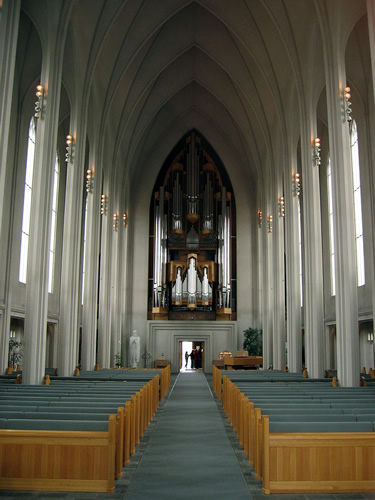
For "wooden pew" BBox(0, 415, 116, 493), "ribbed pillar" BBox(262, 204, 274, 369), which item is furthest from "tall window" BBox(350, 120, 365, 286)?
"wooden pew" BBox(0, 415, 116, 493)

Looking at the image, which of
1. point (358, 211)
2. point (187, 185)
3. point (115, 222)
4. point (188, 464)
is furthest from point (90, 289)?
point (188, 464)

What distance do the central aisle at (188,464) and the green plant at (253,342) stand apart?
16780 mm

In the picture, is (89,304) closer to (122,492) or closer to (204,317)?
(204,317)

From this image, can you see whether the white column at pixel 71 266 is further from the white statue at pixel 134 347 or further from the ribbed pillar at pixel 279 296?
the white statue at pixel 134 347

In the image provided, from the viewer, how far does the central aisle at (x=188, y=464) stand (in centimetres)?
584

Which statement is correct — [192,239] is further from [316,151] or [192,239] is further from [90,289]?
[316,151]

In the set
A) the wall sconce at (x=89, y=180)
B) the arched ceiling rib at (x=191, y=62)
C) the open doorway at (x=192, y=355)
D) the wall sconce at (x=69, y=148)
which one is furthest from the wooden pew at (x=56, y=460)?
the open doorway at (x=192, y=355)

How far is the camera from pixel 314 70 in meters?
18.4

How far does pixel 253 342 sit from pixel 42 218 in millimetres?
17406

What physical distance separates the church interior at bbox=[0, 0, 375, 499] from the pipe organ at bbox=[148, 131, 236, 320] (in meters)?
0.12

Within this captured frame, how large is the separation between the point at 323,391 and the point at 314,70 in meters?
12.4

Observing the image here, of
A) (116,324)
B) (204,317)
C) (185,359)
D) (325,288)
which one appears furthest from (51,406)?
(185,359)

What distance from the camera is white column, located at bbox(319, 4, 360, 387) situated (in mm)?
13422

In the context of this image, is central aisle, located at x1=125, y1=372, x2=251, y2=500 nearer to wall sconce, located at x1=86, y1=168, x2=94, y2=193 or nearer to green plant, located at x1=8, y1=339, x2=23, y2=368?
green plant, located at x1=8, y1=339, x2=23, y2=368
